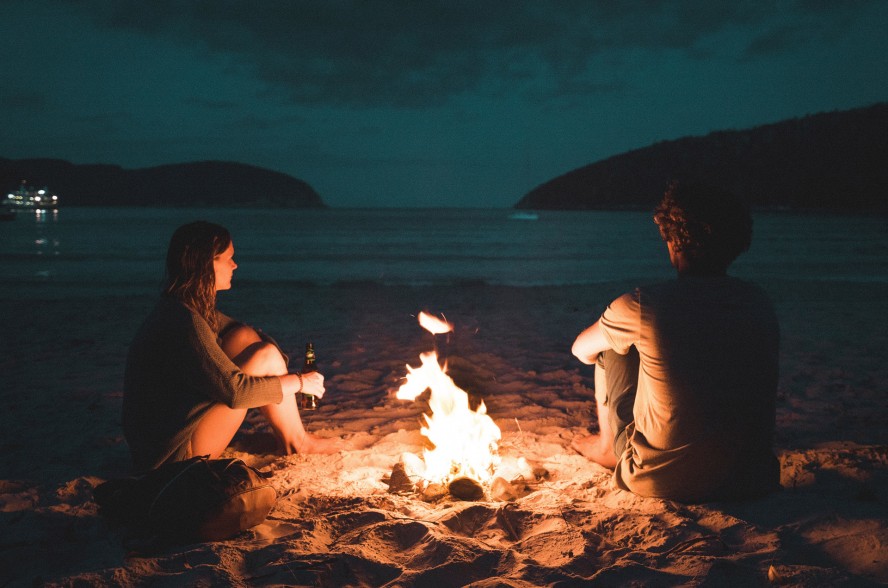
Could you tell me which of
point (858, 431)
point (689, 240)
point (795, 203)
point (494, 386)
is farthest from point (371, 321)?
point (795, 203)

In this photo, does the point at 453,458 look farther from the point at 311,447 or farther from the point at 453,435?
the point at 311,447

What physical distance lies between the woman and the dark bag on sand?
229mm

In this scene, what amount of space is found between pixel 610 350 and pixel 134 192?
198 metres

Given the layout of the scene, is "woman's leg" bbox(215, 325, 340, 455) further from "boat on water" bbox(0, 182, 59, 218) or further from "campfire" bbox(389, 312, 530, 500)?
"boat on water" bbox(0, 182, 59, 218)

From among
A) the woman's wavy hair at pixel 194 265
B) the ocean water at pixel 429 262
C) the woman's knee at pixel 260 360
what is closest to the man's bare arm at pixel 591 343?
the woman's knee at pixel 260 360

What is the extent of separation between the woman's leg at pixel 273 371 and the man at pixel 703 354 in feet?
7.22

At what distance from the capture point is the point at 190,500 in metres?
3.11

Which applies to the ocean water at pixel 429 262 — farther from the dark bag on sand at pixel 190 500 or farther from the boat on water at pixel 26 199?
the boat on water at pixel 26 199

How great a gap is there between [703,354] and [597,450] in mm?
1596

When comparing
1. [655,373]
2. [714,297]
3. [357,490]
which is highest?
[714,297]

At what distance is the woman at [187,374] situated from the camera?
3.30 m

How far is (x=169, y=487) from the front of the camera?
10.3 feet

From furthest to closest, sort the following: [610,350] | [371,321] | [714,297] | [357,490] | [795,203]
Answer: [795,203], [371,321], [357,490], [610,350], [714,297]

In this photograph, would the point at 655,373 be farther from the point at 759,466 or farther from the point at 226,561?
the point at 226,561
